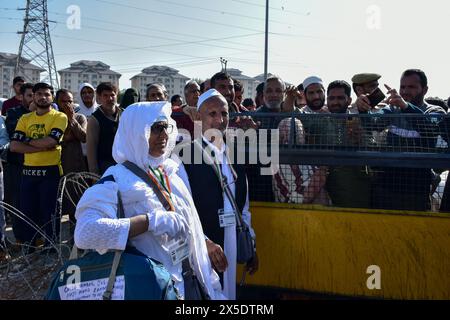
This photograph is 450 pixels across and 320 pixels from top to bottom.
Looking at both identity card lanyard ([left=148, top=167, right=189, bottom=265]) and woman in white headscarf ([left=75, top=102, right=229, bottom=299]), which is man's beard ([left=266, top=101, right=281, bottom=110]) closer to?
woman in white headscarf ([left=75, top=102, right=229, bottom=299])

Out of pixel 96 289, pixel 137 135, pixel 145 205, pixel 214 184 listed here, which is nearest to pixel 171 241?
pixel 145 205

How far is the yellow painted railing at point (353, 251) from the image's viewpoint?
125 inches

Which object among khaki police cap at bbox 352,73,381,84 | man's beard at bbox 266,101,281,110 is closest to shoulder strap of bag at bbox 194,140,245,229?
man's beard at bbox 266,101,281,110

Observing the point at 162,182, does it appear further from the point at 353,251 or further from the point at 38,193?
the point at 38,193

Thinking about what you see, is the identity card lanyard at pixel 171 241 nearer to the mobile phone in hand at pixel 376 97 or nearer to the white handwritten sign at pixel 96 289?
the white handwritten sign at pixel 96 289

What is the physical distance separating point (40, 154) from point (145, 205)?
3389 mm

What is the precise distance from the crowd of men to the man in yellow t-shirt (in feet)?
0.04

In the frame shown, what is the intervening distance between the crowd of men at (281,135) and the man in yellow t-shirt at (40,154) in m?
0.01

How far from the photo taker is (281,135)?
345 cm

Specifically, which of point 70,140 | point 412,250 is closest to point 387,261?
point 412,250

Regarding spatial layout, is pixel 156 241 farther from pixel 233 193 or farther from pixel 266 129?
pixel 266 129

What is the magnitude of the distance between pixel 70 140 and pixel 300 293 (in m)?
3.47

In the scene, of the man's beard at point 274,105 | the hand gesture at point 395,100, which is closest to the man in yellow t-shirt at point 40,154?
the man's beard at point 274,105

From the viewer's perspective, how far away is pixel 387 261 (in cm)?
328
